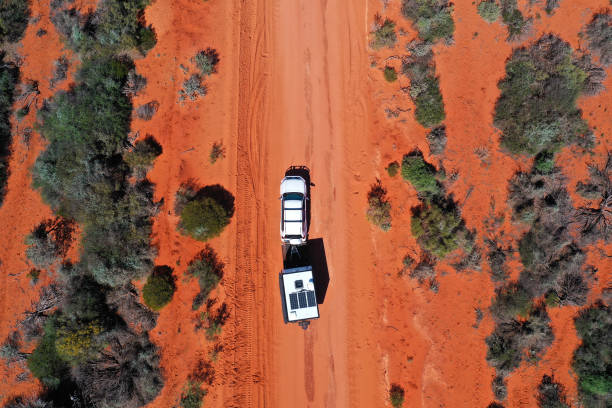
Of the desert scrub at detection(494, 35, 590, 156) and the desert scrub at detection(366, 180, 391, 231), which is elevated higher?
the desert scrub at detection(494, 35, 590, 156)

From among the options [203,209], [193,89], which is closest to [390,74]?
[193,89]

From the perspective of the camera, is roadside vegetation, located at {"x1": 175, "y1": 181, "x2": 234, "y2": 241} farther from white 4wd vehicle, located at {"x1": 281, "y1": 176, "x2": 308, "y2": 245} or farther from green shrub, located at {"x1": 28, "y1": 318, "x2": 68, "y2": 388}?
green shrub, located at {"x1": 28, "y1": 318, "x2": 68, "y2": 388}

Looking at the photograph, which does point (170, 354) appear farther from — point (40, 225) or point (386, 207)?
point (386, 207)

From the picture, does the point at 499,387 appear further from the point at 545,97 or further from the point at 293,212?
the point at 545,97

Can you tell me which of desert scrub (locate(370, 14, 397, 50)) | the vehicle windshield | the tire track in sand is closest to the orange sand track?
the tire track in sand

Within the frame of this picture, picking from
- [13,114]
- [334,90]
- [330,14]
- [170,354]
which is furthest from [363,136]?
[13,114]

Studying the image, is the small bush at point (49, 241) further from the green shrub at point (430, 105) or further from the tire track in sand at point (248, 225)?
the green shrub at point (430, 105)

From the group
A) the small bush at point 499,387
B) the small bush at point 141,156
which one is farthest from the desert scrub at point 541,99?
the small bush at point 141,156
